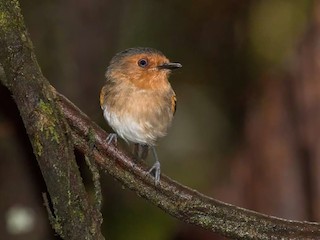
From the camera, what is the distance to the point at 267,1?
22.0ft

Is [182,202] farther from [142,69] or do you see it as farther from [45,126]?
[142,69]

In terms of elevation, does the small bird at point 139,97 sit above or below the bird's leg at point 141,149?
above

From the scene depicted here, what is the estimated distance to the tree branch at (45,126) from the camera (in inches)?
105

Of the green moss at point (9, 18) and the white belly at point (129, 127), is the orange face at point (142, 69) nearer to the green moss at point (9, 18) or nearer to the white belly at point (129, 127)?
the white belly at point (129, 127)

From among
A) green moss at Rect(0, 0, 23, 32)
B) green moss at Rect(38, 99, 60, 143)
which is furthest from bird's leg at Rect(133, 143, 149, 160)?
green moss at Rect(0, 0, 23, 32)

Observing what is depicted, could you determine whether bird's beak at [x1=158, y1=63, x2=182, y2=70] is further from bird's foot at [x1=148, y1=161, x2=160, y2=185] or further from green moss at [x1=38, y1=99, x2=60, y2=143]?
green moss at [x1=38, y1=99, x2=60, y2=143]

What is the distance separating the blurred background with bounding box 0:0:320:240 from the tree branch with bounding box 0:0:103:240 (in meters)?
2.40

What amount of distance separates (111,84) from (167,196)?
914 millimetres

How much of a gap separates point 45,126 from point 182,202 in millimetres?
673

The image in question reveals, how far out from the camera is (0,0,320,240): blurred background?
5527 millimetres

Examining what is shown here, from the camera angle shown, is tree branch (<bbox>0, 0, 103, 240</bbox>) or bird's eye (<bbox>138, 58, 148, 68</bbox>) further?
bird's eye (<bbox>138, 58, 148, 68</bbox>)

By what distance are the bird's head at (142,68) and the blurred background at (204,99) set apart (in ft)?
5.35

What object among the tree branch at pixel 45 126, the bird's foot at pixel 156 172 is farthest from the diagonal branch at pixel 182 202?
the tree branch at pixel 45 126

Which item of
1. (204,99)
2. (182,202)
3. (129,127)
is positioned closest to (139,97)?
(129,127)
